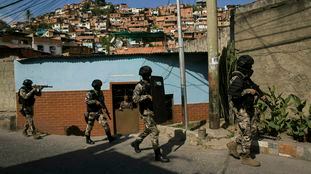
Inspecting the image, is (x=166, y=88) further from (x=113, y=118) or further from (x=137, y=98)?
(x=137, y=98)

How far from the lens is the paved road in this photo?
7.34m

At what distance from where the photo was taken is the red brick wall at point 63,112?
1356 cm

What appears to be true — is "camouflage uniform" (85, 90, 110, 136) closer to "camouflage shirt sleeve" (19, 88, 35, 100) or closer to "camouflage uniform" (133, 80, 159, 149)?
"camouflage shirt sleeve" (19, 88, 35, 100)

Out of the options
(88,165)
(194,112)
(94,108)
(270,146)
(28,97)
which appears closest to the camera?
(88,165)

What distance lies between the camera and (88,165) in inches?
311

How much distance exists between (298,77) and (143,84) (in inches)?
135

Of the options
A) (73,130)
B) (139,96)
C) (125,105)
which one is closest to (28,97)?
(73,130)

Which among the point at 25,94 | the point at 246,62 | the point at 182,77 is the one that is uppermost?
the point at 246,62

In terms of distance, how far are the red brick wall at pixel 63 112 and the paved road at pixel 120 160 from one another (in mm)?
3180

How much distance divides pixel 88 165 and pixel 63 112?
19.8 ft

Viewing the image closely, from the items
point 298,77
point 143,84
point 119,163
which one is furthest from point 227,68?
point 119,163

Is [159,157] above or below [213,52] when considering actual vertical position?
below

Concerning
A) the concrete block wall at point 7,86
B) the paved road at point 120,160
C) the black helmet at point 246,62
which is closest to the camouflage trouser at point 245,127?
the paved road at point 120,160

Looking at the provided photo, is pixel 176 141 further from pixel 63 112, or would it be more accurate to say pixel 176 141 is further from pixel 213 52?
pixel 63 112
